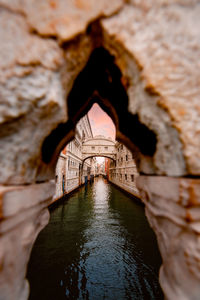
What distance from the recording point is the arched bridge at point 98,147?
20.4 m

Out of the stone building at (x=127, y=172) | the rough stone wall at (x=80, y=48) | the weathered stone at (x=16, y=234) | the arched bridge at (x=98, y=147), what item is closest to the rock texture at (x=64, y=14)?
the rough stone wall at (x=80, y=48)

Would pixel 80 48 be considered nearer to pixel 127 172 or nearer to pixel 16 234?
pixel 16 234

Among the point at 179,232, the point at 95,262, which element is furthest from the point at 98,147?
the point at 179,232

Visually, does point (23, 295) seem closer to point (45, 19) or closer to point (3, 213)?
point (3, 213)

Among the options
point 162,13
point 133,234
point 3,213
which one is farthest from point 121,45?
point 133,234

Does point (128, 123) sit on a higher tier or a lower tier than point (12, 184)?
higher

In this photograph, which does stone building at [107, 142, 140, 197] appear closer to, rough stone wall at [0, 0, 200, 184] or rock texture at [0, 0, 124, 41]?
rough stone wall at [0, 0, 200, 184]

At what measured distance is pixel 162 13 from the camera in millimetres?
1068

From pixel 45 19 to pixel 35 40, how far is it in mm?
186

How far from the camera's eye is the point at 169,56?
109cm

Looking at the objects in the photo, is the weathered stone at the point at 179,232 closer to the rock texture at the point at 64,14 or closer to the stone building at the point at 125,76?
the stone building at the point at 125,76

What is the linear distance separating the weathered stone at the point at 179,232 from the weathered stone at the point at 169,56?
20cm

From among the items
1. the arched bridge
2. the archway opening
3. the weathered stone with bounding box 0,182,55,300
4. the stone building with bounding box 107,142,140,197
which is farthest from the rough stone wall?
the arched bridge

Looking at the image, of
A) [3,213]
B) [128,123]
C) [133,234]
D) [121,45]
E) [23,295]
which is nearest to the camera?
[3,213]
